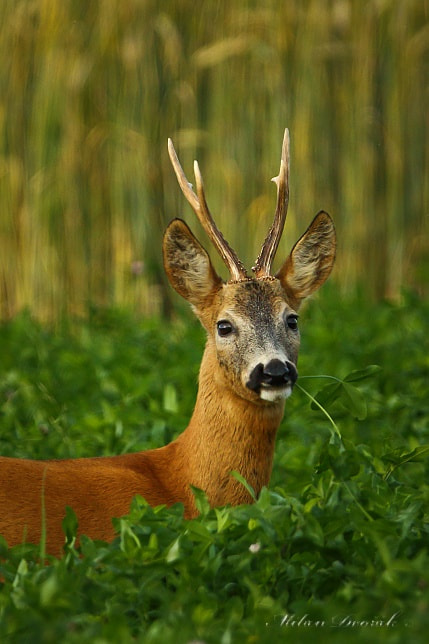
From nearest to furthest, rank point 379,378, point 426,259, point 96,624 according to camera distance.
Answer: point 96,624, point 379,378, point 426,259

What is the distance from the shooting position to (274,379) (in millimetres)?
4023

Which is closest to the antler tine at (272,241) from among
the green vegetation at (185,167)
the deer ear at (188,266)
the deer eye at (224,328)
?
the deer ear at (188,266)

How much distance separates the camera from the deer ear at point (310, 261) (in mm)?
4621

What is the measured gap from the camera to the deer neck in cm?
425

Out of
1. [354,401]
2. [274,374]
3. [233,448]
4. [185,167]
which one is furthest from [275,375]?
[185,167]

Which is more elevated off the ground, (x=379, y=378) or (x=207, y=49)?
(x=207, y=49)

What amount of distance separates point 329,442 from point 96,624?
A: 4.22 feet

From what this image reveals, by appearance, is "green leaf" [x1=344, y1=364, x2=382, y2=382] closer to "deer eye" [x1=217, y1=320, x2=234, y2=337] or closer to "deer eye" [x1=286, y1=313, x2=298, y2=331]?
"deer eye" [x1=286, y1=313, x2=298, y2=331]

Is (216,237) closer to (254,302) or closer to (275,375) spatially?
(254,302)

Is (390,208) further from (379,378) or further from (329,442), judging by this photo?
(329,442)

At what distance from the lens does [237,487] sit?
4227mm

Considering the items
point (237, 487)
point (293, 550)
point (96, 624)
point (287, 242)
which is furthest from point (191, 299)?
point (287, 242)

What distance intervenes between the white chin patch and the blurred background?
512cm

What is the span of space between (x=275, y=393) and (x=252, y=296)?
45cm
